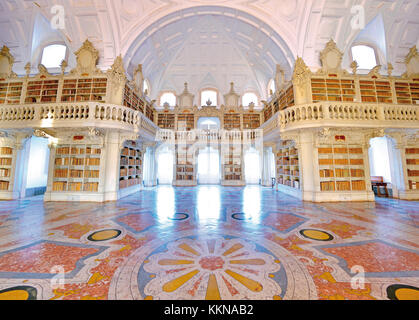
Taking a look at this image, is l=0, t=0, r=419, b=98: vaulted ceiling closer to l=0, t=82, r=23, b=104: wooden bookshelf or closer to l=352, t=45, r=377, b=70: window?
l=352, t=45, r=377, b=70: window

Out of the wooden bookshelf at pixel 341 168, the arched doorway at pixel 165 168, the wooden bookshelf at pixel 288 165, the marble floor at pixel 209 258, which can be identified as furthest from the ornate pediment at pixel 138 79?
the wooden bookshelf at pixel 341 168

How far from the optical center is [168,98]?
1396cm

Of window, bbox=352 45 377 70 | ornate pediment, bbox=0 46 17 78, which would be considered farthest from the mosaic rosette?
window, bbox=352 45 377 70

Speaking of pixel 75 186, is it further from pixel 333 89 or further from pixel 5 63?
pixel 333 89

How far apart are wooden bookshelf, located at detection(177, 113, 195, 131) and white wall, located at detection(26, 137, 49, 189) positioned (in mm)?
8140

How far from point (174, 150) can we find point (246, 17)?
9.34m

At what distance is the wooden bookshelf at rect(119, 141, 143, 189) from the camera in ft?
25.4

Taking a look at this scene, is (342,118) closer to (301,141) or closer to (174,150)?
(301,141)

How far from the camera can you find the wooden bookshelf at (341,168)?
264 inches

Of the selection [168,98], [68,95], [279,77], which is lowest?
[68,95]

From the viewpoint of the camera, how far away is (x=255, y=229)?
→ 3.46 metres

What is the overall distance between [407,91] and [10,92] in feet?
62.3

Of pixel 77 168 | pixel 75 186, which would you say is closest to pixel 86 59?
pixel 77 168

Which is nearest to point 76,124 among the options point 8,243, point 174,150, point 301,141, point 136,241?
point 8,243
